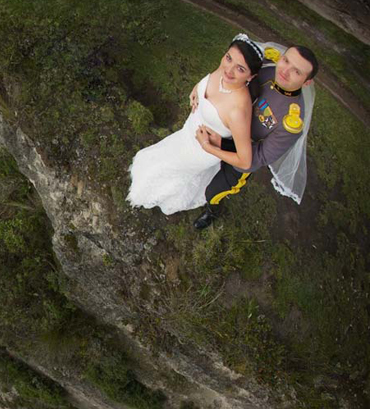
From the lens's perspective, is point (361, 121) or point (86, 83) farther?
point (361, 121)

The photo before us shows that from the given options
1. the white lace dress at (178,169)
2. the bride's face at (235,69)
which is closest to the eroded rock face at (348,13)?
the white lace dress at (178,169)

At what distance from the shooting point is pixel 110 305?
8.66 metres

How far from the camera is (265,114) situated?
4301 millimetres

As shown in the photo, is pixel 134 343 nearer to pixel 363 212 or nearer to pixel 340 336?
pixel 340 336

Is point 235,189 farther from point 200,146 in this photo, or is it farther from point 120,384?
point 120,384

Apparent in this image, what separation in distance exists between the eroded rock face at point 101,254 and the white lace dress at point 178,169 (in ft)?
2.73

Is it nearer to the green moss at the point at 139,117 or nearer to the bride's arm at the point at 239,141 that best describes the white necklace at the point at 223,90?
the bride's arm at the point at 239,141

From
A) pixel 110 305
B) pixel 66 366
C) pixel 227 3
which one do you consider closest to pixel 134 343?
pixel 110 305

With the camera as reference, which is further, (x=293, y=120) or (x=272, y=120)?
(x=272, y=120)

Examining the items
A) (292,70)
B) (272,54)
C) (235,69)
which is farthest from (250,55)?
(272,54)

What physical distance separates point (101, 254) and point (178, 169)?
2675 mm

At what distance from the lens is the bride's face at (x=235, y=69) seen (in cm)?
386

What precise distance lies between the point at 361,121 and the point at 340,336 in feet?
16.6

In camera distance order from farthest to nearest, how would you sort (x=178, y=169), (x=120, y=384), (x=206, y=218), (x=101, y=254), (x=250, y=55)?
(x=120, y=384), (x=101, y=254), (x=206, y=218), (x=178, y=169), (x=250, y=55)
